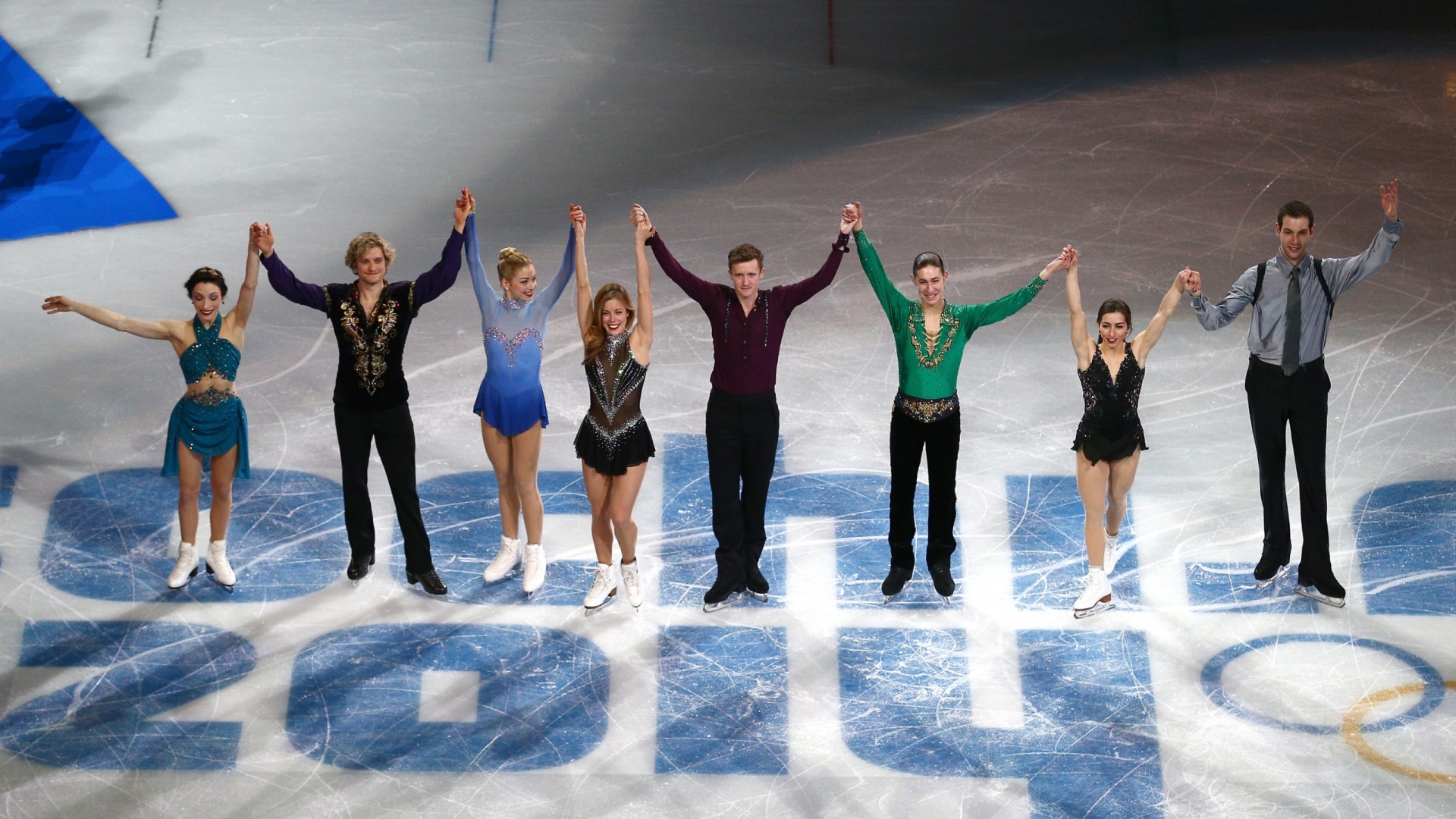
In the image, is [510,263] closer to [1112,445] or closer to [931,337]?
[931,337]

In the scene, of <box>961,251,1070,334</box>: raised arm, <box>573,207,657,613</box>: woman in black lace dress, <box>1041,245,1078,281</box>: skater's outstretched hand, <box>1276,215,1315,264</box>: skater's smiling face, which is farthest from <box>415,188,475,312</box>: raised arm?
<box>1276,215,1315,264</box>: skater's smiling face

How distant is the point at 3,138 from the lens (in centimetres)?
1019

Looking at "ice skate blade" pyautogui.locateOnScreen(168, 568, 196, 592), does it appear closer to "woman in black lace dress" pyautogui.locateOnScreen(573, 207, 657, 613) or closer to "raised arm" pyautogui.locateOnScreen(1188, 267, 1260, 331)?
"woman in black lace dress" pyautogui.locateOnScreen(573, 207, 657, 613)

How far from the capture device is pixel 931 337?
6555 mm

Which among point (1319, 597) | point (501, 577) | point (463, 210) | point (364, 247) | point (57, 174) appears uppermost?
point (57, 174)

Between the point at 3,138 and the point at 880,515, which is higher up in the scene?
the point at 3,138

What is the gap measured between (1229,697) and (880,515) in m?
1.76

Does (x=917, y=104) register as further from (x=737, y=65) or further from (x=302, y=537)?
(x=302, y=537)

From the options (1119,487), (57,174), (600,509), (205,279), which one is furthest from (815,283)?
(57,174)

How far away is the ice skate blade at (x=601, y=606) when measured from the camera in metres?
6.88

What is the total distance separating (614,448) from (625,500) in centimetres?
22

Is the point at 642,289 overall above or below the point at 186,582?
above

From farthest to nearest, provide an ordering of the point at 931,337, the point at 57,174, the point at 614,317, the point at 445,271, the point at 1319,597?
the point at 57,174
the point at 1319,597
the point at 445,271
the point at 931,337
the point at 614,317

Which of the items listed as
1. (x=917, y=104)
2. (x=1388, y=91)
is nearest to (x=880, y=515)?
(x=917, y=104)
